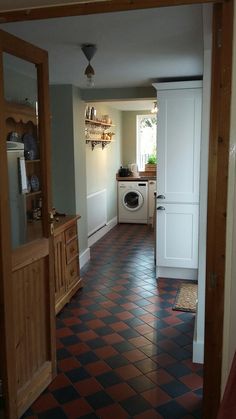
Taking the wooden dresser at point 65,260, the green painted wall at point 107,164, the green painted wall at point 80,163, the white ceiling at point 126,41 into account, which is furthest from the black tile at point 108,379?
the green painted wall at point 107,164

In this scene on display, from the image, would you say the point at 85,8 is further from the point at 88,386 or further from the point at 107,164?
the point at 107,164

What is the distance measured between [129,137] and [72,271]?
4.89 m

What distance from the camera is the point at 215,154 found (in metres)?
1.70

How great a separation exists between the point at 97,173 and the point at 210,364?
4.93 meters

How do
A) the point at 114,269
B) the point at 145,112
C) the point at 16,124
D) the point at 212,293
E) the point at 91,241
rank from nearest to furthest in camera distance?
the point at 212,293 → the point at 16,124 → the point at 114,269 → the point at 91,241 → the point at 145,112

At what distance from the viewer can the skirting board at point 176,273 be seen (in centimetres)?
458

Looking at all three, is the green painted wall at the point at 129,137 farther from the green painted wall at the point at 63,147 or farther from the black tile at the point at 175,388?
the black tile at the point at 175,388

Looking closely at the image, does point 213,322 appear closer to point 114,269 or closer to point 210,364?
point 210,364

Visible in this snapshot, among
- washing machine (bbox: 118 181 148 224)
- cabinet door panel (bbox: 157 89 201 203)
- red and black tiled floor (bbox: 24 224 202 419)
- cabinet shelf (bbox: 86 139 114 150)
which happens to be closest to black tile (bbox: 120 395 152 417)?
red and black tiled floor (bbox: 24 224 202 419)

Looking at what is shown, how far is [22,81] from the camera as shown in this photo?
2.39 m

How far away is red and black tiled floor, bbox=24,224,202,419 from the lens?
231 cm

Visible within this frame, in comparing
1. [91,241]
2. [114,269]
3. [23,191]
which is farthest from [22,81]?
[91,241]

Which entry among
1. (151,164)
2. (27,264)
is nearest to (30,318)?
(27,264)

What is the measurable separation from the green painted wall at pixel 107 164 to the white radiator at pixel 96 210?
0.10 meters
